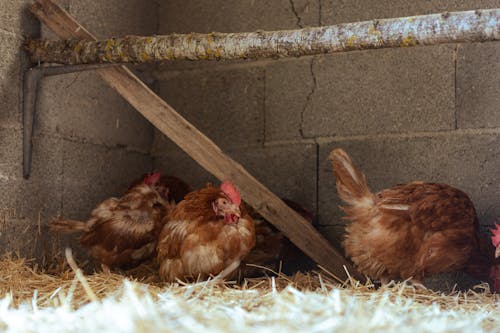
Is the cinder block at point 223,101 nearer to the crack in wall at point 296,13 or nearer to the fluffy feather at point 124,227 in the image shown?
the crack in wall at point 296,13

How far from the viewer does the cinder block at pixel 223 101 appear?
416cm

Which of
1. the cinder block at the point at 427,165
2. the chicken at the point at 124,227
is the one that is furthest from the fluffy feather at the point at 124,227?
the cinder block at the point at 427,165

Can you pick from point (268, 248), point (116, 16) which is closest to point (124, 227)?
point (268, 248)

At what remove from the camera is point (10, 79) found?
3312 millimetres

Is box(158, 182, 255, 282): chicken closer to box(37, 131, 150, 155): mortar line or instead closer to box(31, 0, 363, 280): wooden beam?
box(31, 0, 363, 280): wooden beam

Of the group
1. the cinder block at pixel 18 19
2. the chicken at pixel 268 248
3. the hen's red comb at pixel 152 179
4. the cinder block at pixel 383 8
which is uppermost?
the cinder block at pixel 383 8

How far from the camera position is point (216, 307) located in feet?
6.06

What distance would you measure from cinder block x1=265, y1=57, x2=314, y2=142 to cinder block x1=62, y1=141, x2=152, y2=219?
0.96 metres

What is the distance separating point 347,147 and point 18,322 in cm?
253

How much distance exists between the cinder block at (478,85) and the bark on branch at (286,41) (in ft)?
3.20

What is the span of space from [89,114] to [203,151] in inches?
40.9

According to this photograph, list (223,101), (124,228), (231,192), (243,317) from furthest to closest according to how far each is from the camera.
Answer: (223,101), (124,228), (231,192), (243,317)

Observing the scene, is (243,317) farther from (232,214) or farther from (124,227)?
(124,227)

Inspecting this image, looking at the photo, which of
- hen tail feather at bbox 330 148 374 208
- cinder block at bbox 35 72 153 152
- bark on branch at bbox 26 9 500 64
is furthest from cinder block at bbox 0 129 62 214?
hen tail feather at bbox 330 148 374 208
